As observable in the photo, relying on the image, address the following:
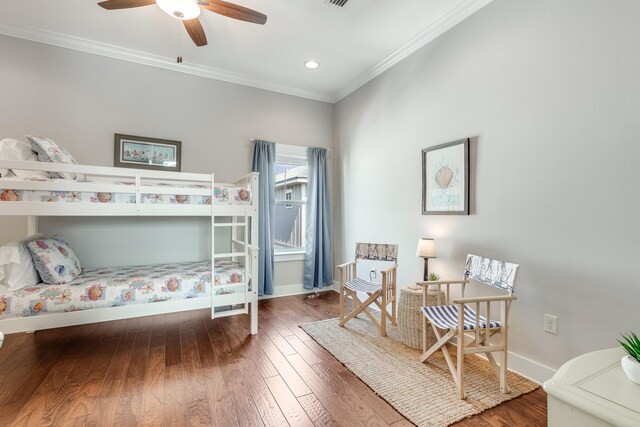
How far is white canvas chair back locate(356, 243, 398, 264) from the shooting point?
3.00 meters

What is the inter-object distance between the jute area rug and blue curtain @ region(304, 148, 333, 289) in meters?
1.40

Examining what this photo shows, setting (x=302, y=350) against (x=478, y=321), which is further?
(x=302, y=350)

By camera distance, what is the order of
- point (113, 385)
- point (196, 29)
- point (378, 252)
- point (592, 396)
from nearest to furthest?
point (592, 396) < point (113, 385) < point (196, 29) < point (378, 252)

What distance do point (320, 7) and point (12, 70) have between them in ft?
9.89

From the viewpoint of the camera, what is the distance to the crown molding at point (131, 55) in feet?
9.39

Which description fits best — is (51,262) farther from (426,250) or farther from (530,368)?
(530,368)

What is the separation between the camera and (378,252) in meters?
3.11

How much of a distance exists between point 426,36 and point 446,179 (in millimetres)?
1410

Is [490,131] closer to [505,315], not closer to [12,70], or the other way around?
[505,315]

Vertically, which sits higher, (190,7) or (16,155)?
(190,7)

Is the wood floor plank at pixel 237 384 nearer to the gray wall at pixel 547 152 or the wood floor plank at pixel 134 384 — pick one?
the wood floor plank at pixel 134 384

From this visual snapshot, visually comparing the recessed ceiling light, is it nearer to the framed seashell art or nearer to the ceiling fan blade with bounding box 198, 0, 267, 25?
the ceiling fan blade with bounding box 198, 0, 267, 25

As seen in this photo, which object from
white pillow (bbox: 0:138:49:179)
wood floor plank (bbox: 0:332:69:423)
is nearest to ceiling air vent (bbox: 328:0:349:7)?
white pillow (bbox: 0:138:49:179)

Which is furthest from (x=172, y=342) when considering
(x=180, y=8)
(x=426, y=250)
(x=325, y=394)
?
(x=180, y=8)
